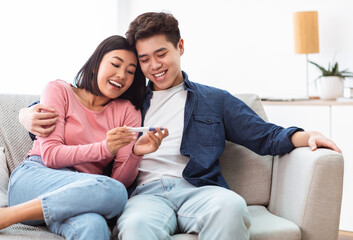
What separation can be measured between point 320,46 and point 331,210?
6.26 feet

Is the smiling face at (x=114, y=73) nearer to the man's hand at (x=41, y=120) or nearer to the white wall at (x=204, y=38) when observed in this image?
the man's hand at (x=41, y=120)

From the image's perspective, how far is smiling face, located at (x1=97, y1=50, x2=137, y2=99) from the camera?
1.76 m

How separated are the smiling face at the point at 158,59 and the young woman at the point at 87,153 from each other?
43 millimetres

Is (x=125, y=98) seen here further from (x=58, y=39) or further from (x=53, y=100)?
(x=58, y=39)

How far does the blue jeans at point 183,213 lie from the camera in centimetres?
140

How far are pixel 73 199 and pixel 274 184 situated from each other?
2.80ft

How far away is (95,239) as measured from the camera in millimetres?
1334

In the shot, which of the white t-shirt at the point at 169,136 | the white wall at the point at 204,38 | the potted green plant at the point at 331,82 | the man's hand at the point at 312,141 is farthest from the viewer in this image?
the potted green plant at the point at 331,82

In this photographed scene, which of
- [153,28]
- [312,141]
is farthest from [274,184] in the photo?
[153,28]

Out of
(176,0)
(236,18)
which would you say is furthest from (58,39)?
(236,18)

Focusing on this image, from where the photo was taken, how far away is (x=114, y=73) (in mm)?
1769

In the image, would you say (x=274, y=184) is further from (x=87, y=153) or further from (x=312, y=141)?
(x=87, y=153)

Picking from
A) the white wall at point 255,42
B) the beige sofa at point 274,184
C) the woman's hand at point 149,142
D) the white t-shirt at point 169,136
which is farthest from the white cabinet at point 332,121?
the woman's hand at point 149,142

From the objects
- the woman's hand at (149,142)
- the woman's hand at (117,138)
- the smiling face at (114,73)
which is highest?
the smiling face at (114,73)
